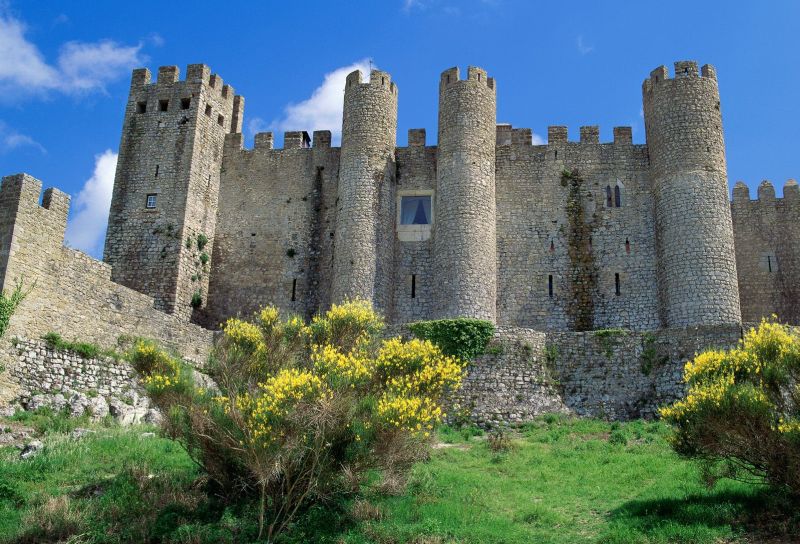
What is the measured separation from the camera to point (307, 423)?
14.5m

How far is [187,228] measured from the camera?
31469 millimetres

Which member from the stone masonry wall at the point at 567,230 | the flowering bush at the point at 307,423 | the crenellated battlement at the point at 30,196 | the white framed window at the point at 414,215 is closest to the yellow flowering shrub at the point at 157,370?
the flowering bush at the point at 307,423

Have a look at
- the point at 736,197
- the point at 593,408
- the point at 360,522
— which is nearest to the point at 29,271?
the point at 360,522

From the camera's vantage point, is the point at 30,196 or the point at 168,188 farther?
the point at 168,188

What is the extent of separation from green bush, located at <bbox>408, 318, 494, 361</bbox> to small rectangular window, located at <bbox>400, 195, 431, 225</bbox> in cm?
678

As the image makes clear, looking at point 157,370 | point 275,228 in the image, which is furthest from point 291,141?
point 157,370

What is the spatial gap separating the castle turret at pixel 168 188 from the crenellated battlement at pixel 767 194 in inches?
806

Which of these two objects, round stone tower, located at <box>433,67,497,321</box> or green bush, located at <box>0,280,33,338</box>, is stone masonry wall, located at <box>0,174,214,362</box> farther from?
round stone tower, located at <box>433,67,497,321</box>

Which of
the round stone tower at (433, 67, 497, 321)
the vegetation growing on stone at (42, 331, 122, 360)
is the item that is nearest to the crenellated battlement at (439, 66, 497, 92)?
the round stone tower at (433, 67, 497, 321)

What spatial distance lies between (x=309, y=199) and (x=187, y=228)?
4841 mm

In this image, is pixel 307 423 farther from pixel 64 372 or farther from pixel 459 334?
pixel 459 334

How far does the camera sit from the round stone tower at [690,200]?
28344mm

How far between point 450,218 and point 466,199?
88 cm

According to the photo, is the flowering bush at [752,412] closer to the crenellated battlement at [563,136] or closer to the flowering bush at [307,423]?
the flowering bush at [307,423]
